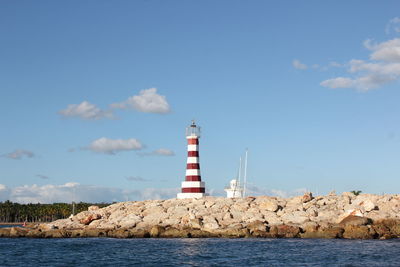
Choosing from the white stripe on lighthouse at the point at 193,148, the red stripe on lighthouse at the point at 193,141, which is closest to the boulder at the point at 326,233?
the white stripe on lighthouse at the point at 193,148

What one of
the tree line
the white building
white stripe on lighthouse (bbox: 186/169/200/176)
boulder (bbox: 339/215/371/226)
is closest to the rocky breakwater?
boulder (bbox: 339/215/371/226)

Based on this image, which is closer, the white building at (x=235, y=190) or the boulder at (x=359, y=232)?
the boulder at (x=359, y=232)

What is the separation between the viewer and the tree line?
144m

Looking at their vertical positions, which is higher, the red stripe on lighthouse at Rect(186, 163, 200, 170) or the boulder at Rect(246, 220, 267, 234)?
the red stripe on lighthouse at Rect(186, 163, 200, 170)

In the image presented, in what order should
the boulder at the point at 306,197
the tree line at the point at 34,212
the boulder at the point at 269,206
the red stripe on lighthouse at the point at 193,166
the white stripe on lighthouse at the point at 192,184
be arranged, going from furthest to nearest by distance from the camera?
the tree line at the point at 34,212 < the white stripe on lighthouse at the point at 192,184 < the red stripe on lighthouse at the point at 193,166 < the boulder at the point at 306,197 < the boulder at the point at 269,206

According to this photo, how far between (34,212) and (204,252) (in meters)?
113

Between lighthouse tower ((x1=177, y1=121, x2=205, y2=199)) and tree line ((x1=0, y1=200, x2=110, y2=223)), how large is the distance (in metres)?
86.2

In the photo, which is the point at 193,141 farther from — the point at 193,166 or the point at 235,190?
the point at 235,190

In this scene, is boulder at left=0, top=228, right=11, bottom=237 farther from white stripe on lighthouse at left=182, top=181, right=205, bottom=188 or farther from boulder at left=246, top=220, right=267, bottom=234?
boulder at left=246, top=220, right=267, bottom=234

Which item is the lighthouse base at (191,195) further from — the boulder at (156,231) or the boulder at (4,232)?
the boulder at (4,232)

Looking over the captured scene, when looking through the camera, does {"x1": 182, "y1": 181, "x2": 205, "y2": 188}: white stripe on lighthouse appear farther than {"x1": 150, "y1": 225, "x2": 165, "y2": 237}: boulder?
Yes

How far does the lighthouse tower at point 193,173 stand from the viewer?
6116 centimetres

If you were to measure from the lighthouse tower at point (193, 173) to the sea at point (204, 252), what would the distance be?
11.3 meters

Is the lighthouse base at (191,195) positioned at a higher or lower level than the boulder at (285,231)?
higher
